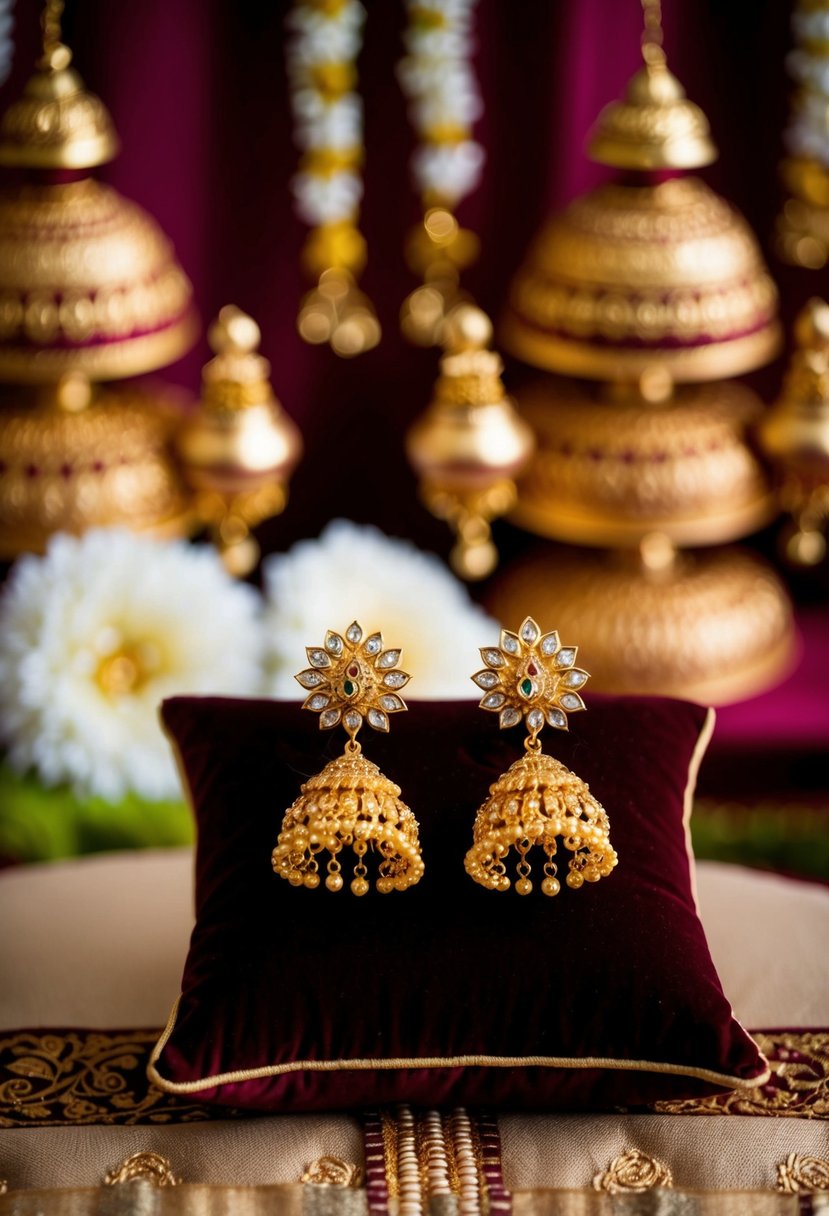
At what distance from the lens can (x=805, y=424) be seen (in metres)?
1.30

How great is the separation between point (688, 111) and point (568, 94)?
18 cm

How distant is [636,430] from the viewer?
4.34ft

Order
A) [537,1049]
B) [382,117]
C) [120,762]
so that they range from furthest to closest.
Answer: [382,117] → [120,762] → [537,1049]

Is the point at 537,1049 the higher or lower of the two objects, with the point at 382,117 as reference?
lower

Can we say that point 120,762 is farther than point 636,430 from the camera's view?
No

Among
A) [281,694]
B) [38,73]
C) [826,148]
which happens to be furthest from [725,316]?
[38,73]

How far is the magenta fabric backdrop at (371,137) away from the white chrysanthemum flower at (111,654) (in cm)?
40

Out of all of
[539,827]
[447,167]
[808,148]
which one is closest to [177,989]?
[539,827]

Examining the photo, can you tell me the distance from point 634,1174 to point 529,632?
0.28 metres

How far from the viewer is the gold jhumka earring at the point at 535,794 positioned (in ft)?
2.53

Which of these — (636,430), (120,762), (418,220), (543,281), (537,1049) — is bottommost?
(537,1049)

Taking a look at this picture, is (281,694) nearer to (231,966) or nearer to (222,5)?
(231,966)

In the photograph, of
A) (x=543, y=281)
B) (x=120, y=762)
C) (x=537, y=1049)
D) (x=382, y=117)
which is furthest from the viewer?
(x=382, y=117)

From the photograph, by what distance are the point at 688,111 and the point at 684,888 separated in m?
0.69
